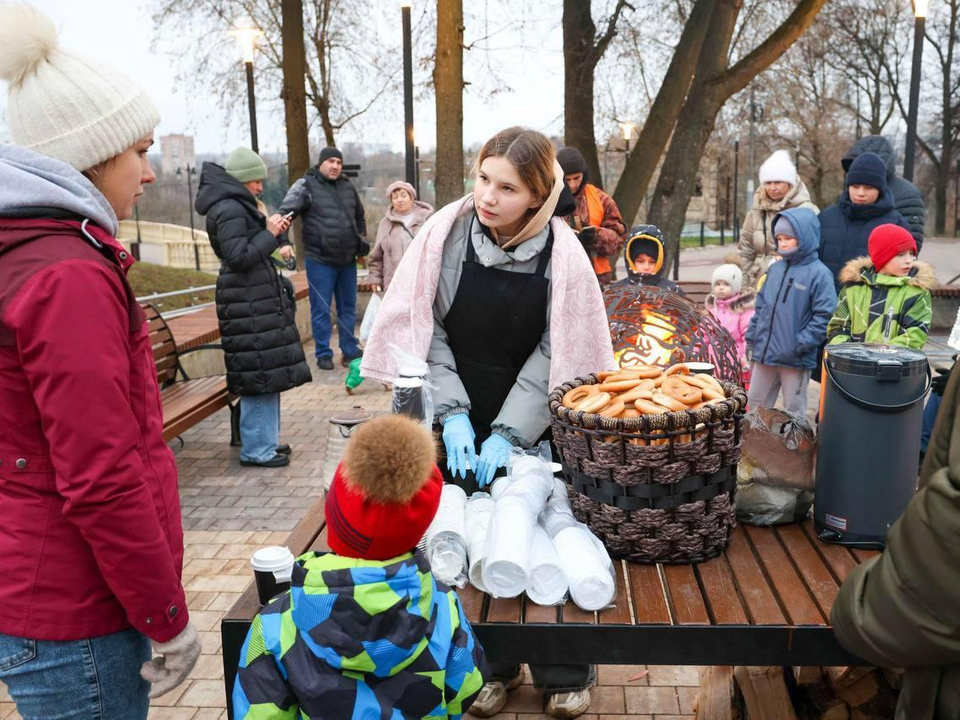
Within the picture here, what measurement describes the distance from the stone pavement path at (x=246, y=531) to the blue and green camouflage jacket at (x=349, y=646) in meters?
0.96

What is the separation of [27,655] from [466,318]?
1.61m

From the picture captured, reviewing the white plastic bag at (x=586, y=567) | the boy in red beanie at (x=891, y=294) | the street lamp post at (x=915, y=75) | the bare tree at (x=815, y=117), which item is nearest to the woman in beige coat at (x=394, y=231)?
the boy in red beanie at (x=891, y=294)

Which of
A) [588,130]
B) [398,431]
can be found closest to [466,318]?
[398,431]

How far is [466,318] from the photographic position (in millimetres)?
2912

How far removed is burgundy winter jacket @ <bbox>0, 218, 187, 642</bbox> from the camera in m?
1.56

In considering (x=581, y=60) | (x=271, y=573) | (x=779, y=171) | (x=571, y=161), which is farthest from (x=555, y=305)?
(x=581, y=60)

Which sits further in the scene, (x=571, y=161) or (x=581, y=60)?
(x=581, y=60)

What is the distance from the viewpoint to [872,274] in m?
5.47

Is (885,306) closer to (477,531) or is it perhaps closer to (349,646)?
(477,531)

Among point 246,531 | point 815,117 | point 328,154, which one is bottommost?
point 246,531

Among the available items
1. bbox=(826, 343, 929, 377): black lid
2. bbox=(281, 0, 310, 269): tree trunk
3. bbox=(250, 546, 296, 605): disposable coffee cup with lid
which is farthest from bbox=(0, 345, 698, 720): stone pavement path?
bbox=(281, 0, 310, 269): tree trunk

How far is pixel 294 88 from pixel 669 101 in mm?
6210

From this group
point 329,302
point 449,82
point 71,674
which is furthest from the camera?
point 449,82

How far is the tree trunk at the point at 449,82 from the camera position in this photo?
9508 millimetres
